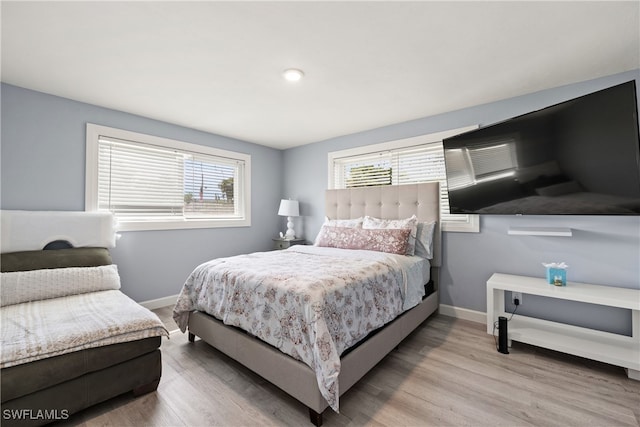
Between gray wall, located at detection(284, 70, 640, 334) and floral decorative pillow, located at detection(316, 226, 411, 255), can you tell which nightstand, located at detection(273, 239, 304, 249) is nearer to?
floral decorative pillow, located at detection(316, 226, 411, 255)

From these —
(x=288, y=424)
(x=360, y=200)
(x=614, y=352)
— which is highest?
(x=360, y=200)

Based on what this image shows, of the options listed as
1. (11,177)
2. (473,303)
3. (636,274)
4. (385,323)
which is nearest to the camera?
(385,323)

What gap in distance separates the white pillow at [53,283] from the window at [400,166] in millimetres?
2995

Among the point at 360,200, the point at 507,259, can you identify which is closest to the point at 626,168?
the point at 507,259

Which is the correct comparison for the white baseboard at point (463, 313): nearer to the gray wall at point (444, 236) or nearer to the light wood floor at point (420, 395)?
the gray wall at point (444, 236)

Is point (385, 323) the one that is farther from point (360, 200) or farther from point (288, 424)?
point (360, 200)

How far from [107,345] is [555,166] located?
3.46 meters

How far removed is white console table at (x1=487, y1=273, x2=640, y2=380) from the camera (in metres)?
1.94

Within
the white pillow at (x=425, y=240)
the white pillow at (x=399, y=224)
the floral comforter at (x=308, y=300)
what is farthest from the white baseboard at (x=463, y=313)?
the floral comforter at (x=308, y=300)

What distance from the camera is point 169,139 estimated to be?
11.4 ft

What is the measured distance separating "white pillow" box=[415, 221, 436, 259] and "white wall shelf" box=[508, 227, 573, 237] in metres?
0.74

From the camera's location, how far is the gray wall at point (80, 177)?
8.07 feet

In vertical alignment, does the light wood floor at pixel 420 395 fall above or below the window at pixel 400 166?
below

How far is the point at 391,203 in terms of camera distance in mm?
3457
